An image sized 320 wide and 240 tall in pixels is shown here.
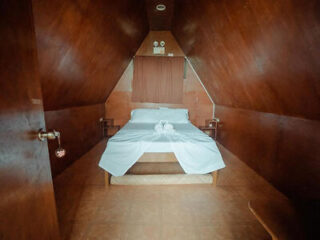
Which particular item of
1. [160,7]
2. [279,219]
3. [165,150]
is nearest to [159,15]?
[160,7]

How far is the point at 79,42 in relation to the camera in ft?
5.37

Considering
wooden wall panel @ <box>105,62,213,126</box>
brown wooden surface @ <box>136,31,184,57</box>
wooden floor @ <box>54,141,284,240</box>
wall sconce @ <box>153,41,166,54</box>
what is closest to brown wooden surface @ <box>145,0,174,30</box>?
brown wooden surface @ <box>136,31,184,57</box>

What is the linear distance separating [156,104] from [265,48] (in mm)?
2573

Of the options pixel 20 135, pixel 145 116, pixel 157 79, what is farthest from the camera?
pixel 157 79

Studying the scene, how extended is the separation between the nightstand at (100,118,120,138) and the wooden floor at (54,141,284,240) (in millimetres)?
1642

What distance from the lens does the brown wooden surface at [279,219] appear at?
690 mm

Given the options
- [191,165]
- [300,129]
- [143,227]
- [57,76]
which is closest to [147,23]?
[57,76]

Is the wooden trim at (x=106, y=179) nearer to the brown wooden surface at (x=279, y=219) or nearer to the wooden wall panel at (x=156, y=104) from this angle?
the brown wooden surface at (x=279, y=219)

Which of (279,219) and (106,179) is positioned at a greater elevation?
(279,219)

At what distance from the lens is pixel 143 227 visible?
4.17 ft

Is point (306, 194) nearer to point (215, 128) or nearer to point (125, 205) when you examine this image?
point (125, 205)

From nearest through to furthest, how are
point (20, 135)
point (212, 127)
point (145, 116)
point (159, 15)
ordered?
1. point (20, 135)
2. point (159, 15)
3. point (145, 116)
4. point (212, 127)

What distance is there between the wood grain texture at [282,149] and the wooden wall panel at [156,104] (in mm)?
1116

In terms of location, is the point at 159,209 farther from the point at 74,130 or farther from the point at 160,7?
the point at 160,7
